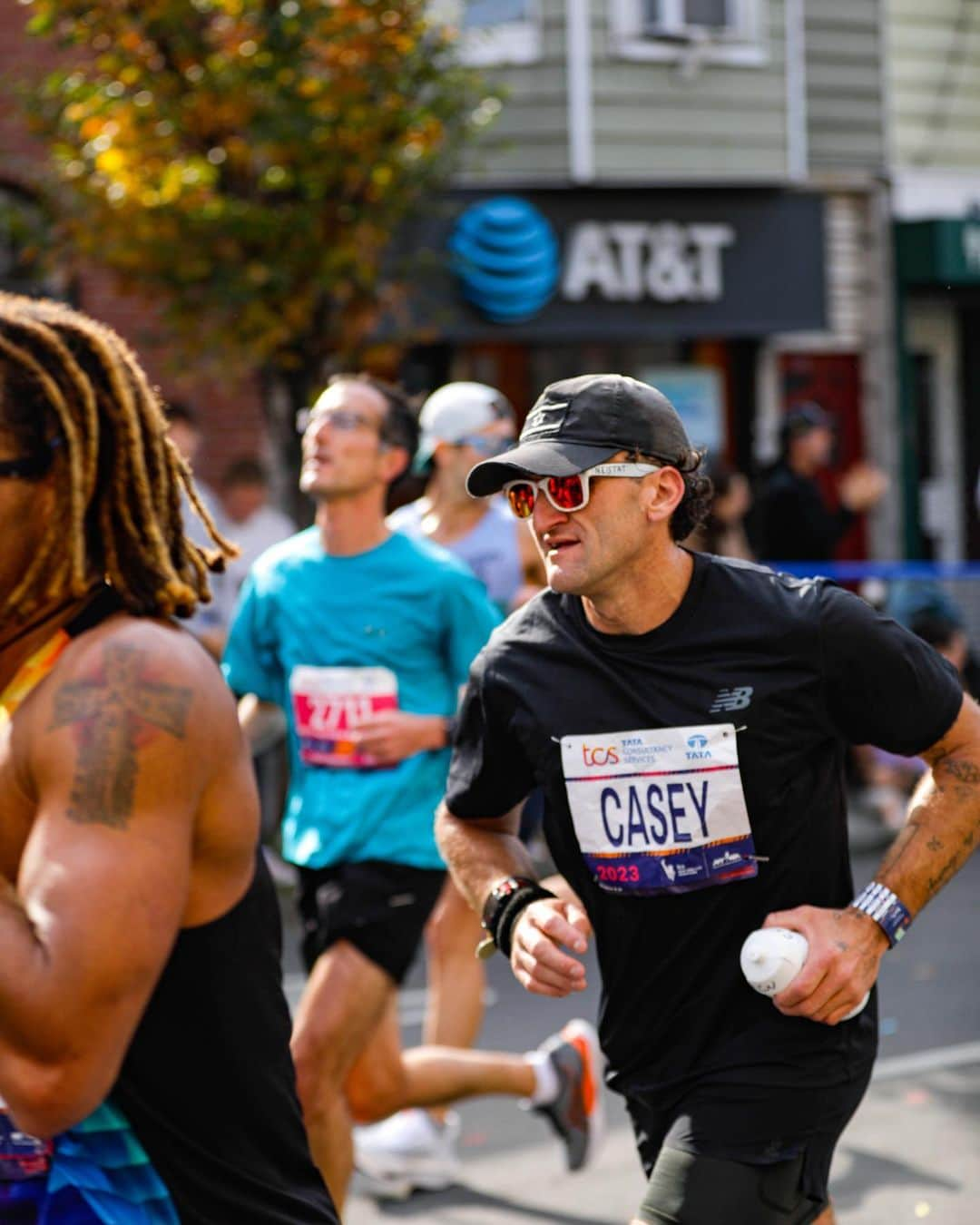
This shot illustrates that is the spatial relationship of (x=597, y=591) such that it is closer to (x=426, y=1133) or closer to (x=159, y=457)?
(x=159, y=457)

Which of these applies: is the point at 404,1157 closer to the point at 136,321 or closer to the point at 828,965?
the point at 828,965

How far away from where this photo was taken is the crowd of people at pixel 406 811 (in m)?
2.26

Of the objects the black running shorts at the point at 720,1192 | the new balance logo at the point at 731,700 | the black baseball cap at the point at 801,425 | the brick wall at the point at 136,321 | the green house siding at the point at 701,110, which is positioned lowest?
the black running shorts at the point at 720,1192

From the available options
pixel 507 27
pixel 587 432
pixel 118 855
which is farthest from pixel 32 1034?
pixel 507 27

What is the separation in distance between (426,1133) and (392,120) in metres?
6.25

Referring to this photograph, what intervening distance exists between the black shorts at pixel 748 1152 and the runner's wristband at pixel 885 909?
0.92ft

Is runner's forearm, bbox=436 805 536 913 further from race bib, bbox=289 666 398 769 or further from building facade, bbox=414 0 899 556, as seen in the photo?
building facade, bbox=414 0 899 556

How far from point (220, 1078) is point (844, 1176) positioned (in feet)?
11.6

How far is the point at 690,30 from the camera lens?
15.3m

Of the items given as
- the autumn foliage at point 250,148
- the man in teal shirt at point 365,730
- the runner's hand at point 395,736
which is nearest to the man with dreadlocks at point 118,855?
the man in teal shirt at point 365,730

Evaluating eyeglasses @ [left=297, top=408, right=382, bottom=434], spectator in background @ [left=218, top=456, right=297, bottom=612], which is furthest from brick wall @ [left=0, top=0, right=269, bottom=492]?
eyeglasses @ [left=297, top=408, right=382, bottom=434]

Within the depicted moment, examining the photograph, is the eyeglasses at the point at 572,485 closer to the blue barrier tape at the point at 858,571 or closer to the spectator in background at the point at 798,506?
the blue barrier tape at the point at 858,571

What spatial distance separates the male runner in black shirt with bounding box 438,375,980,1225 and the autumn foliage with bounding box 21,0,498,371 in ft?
22.6

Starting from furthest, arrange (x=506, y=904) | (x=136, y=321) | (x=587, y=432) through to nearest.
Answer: (x=136, y=321)
(x=506, y=904)
(x=587, y=432)
